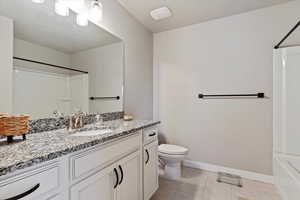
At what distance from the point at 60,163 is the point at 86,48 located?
1182mm

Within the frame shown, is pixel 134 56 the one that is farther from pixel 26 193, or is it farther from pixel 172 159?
pixel 26 193

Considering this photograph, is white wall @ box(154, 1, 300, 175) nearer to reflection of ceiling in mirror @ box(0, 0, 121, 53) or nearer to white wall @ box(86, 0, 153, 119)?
white wall @ box(86, 0, 153, 119)

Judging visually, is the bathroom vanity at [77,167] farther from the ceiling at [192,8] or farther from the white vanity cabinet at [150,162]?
the ceiling at [192,8]

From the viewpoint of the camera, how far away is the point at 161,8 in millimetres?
1940

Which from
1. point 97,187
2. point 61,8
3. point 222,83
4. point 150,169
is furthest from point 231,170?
point 61,8

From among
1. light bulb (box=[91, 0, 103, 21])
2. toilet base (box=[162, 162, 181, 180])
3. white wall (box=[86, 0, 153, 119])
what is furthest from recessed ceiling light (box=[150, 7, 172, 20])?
toilet base (box=[162, 162, 181, 180])

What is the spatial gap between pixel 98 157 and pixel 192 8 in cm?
207

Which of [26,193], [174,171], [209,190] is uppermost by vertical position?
[26,193]

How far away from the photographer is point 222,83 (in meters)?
2.14

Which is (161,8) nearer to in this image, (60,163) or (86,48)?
(86,48)

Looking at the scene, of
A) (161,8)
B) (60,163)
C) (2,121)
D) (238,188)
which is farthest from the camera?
(161,8)

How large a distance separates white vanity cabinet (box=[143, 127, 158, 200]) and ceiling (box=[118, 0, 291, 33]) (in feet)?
5.13

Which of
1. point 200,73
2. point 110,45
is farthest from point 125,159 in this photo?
point 200,73

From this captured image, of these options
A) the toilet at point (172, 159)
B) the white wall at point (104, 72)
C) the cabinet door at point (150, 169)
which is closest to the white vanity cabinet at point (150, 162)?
the cabinet door at point (150, 169)
